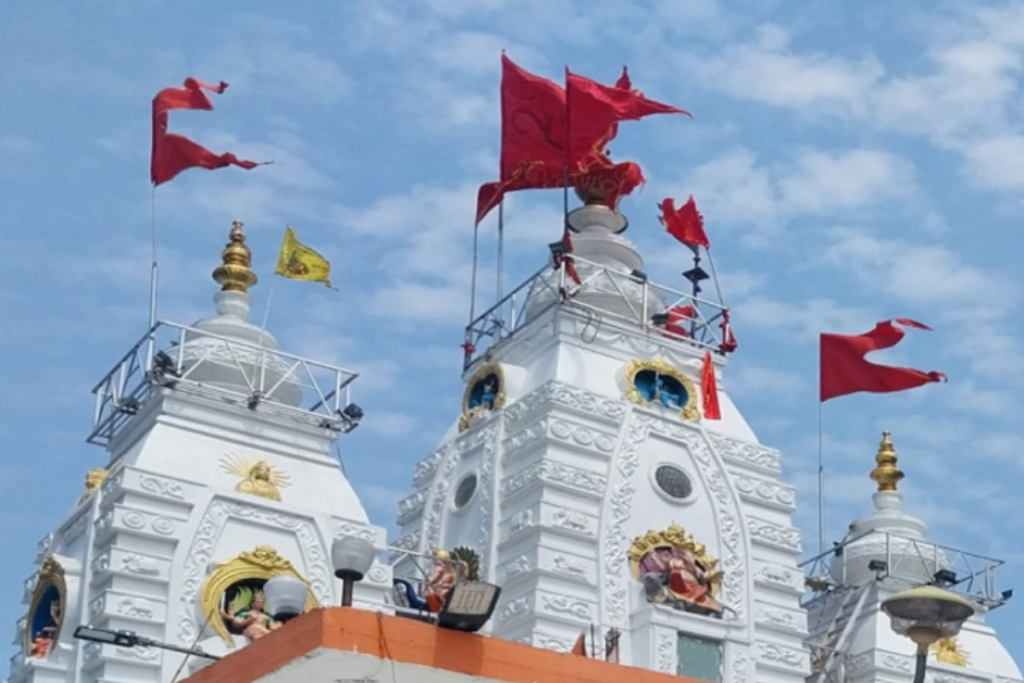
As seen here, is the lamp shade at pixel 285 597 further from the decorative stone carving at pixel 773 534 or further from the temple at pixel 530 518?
the decorative stone carving at pixel 773 534

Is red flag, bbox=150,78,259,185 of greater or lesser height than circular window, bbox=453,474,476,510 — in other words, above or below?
above

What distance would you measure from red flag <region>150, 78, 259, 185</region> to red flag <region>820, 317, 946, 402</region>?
13835mm

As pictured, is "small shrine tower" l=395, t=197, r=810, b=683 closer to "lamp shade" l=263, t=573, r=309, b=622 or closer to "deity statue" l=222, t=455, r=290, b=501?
"deity statue" l=222, t=455, r=290, b=501

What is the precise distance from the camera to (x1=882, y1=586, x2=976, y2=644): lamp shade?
1925cm

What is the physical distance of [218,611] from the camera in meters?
33.7

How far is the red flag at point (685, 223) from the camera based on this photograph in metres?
45.8

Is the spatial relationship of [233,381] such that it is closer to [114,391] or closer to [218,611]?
[114,391]

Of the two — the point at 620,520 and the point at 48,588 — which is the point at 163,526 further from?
the point at 620,520

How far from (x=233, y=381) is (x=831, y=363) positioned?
46.3 feet

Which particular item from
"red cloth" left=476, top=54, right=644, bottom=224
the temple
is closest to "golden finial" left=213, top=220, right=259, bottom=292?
the temple

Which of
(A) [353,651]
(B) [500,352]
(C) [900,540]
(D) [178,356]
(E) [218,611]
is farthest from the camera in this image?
(C) [900,540]

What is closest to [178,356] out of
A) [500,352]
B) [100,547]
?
[100,547]

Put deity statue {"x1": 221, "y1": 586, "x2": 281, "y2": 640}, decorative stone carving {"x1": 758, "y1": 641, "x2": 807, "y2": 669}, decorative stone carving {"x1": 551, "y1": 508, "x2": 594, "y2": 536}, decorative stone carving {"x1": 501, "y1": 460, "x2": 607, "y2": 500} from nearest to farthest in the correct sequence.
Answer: deity statue {"x1": 221, "y1": 586, "x2": 281, "y2": 640}
decorative stone carving {"x1": 551, "y1": 508, "x2": 594, "y2": 536}
decorative stone carving {"x1": 501, "y1": 460, "x2": 607, "y2": 500}
decorative stone carving {"x1": 758, "y1": 641, "x2": 807, "y2": 669}

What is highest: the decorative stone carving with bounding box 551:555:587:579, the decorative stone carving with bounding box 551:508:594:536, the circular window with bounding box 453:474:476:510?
the circular window with bounding box 453:474:476:510
